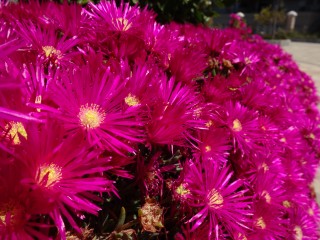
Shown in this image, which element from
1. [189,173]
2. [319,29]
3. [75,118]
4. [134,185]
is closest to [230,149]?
[189,173]

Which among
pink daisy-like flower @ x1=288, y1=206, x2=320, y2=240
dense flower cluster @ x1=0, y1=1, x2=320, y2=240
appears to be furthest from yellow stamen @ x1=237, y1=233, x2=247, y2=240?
pink daisy-like flower @ x1=288, y1=206, x2=320, y2=240

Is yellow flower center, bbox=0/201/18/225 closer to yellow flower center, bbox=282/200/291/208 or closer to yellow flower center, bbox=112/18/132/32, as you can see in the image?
yellow flower center, bbox=112/18/132/32

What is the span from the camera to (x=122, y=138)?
591 mm

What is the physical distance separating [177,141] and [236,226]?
21 centimetres

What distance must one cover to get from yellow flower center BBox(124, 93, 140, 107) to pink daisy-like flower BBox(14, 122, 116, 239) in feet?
0.63

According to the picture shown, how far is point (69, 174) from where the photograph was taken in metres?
0.49

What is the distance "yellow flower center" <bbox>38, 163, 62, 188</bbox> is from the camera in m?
0.47

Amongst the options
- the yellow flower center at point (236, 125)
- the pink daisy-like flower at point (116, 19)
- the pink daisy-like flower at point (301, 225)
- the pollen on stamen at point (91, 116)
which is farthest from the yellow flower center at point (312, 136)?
the pollen on stamen at point (91, 116)

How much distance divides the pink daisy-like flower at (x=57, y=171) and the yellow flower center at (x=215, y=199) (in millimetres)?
306

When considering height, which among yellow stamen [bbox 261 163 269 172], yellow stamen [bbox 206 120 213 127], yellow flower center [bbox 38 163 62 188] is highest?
yellow flower center [bbox 38 163 62 188]

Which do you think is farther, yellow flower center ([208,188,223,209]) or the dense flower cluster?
yellow flower center ([208,188,223,209])

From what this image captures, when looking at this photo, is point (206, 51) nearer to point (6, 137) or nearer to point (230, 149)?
point (230, 149)

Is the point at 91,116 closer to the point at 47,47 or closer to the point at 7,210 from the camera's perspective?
the point at 7,210

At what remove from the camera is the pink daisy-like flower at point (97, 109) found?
1.82ft
